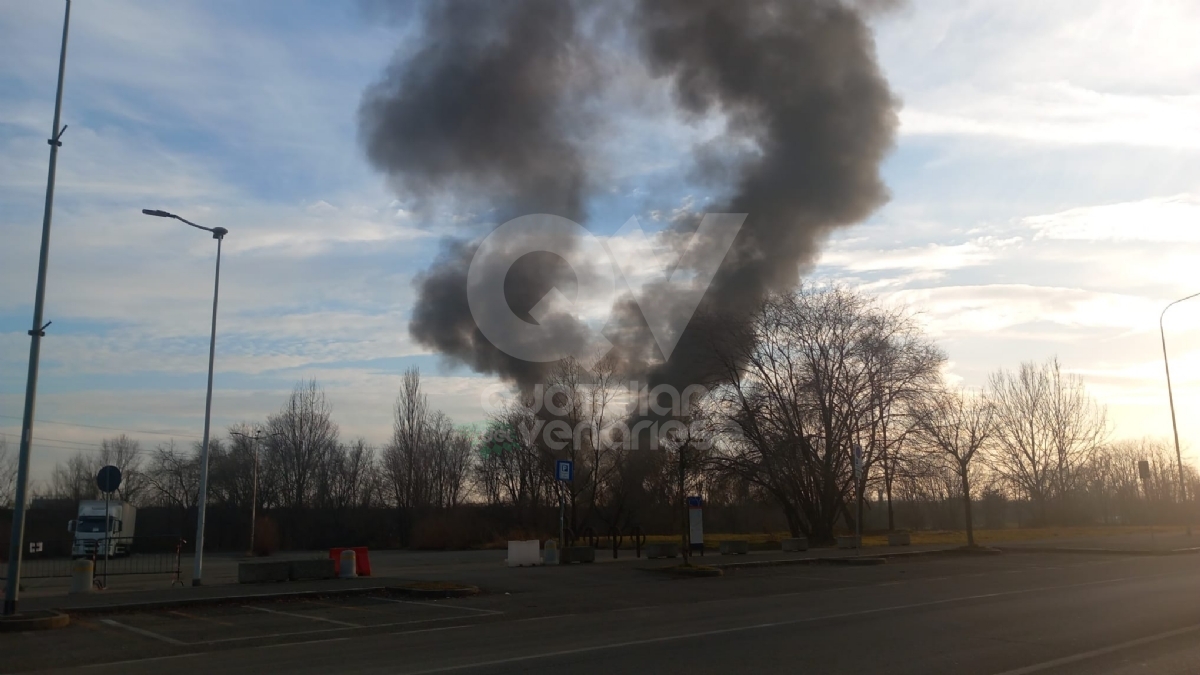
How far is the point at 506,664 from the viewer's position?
7020 millimetres

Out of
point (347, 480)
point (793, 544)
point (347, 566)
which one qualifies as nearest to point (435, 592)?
point (347, 566)

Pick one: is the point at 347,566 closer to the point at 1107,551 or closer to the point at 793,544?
the point at 793,544

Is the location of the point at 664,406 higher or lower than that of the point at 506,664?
higher

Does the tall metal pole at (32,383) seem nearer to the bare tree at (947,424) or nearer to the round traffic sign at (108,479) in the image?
the round traffic sign at (108,479)

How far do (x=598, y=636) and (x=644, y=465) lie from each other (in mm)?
29509

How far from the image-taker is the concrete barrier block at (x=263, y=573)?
14.8 meters

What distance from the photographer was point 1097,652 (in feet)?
24.0

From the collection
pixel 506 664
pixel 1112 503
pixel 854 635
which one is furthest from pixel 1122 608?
pixel 1112 503

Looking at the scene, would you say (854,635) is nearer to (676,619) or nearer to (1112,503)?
(676,619)

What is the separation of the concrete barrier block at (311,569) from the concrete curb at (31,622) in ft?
16.8

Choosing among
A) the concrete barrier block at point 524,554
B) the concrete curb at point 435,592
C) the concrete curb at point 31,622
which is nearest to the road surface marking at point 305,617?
the concrete curb at point 435,592

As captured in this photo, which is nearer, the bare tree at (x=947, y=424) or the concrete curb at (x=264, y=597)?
the concrete curb at (x=264, y=597)

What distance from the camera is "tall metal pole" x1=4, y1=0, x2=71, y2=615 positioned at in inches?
384

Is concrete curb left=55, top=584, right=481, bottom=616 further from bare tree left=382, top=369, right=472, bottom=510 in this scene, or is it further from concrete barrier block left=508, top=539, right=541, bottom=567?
bare tree left=382, top=369, right=472, bottom=510
